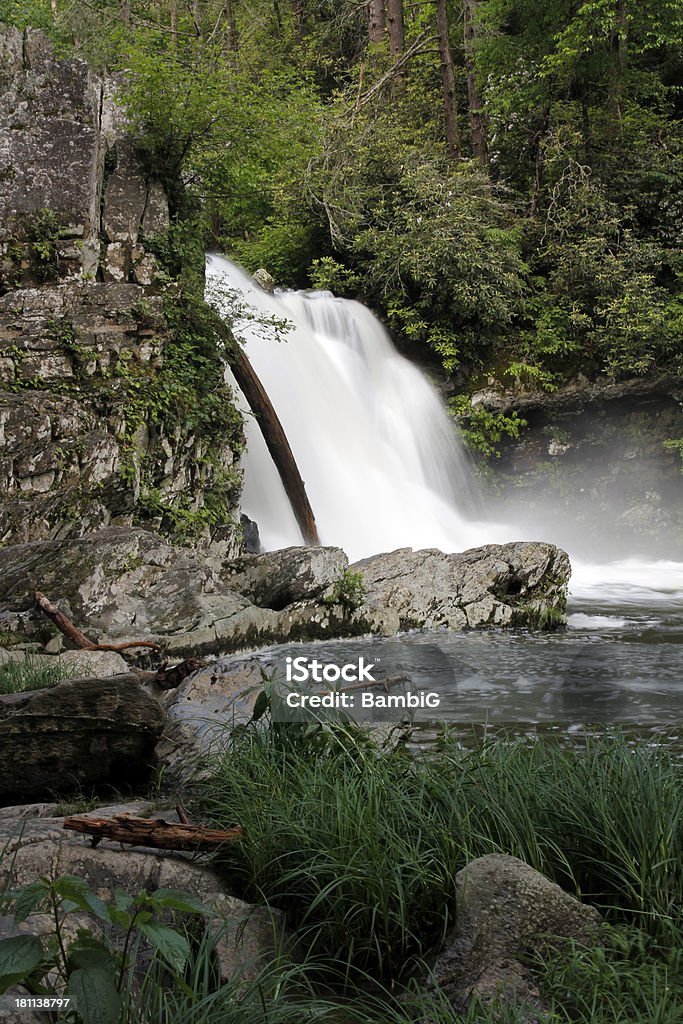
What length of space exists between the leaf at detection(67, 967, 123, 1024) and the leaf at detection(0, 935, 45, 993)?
0.36ft

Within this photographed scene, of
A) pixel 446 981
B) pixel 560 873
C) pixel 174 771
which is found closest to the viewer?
pixel 446 981

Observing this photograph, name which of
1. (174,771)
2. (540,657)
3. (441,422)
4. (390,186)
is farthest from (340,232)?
(174,771)

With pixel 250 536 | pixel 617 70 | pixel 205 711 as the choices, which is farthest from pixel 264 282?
pixel 205 711

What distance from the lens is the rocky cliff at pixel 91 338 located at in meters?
9.84

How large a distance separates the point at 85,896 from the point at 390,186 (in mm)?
20179

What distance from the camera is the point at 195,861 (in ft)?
10.1

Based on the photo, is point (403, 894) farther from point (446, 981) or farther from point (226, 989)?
point (226, 989)

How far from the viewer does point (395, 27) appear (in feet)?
77.9

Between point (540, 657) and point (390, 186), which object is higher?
point (390, 186)

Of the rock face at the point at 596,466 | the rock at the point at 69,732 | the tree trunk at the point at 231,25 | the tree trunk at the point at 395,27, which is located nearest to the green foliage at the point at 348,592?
the rock at the point at 69,732

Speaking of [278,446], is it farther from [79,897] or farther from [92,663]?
[79,897]

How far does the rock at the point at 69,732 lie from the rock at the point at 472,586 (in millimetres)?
5950

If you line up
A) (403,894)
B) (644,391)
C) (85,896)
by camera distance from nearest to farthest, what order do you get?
1. (85,896)
2. (403,894)
3. (644,391)

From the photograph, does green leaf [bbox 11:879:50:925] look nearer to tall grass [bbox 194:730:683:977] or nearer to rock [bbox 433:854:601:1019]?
tall grass [bbox 194:730:683:977]
